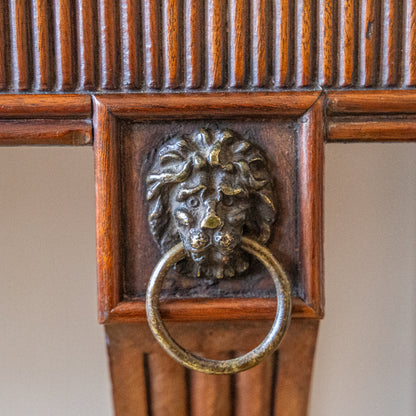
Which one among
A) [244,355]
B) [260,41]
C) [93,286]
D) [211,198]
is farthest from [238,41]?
[93,286]

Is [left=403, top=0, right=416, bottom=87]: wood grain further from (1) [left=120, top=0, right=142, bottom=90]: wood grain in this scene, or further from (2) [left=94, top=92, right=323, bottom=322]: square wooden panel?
(1) [left=120, top=0, right=142, bottom=90]: wood grain

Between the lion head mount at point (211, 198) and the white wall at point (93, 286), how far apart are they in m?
0.24

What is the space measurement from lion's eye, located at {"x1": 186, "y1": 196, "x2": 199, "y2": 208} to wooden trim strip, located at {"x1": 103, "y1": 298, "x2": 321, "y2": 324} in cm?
8

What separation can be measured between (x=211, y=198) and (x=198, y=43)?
0.38 feet

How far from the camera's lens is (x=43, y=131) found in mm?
348

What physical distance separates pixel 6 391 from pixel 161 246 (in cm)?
39

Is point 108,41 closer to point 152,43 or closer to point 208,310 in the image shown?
point 152,43

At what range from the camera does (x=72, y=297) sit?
593 mm

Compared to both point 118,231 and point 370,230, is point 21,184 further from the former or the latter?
point 370,230

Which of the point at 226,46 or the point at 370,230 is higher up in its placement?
the point at 226,46

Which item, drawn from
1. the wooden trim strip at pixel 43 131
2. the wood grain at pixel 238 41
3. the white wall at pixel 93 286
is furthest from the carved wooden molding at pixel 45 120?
the white wall at pixel 93 286

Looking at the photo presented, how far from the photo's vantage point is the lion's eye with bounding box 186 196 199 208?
34cm

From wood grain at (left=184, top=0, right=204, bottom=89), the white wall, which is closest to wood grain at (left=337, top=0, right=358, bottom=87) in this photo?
wood grain at (left=184, top=0, right=204, bottom=89)

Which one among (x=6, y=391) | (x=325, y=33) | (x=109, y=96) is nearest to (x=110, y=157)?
(x=109, y=96)
